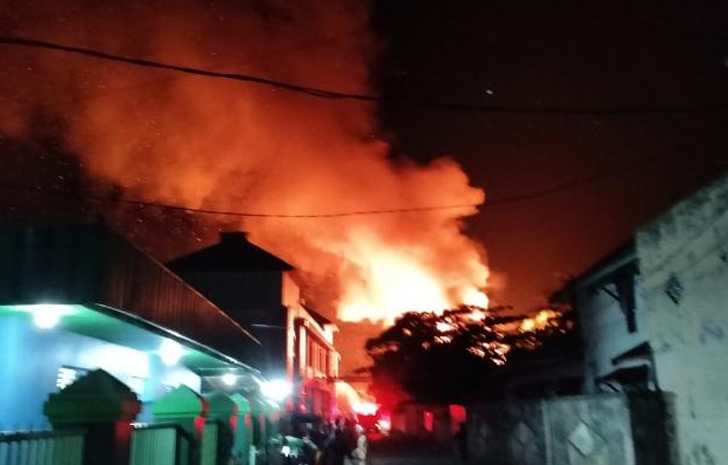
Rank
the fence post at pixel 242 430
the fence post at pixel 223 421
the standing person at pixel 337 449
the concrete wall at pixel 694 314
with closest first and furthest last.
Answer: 1. the concrete wall at pixel 694 314
2. the fence post at pixel 223 421
3. the fence post at pixel 242 430
4. the standing person at pixel 337 449

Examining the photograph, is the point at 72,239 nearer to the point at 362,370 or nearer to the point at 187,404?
the point at 187,404

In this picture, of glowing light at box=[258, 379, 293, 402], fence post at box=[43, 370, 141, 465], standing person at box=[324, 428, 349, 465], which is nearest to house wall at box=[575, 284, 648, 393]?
standing person at box=[324, 428, 349, 465]

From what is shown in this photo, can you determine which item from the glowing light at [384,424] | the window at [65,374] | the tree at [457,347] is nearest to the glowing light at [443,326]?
the tree at [457,347]

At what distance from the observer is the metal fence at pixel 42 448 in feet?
16.2

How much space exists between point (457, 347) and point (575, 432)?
1722 centimetres

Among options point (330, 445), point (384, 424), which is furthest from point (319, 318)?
point (330, 445)

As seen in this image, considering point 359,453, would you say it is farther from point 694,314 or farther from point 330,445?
point 694,314

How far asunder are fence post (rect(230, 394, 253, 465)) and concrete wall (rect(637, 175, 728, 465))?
6.99 m

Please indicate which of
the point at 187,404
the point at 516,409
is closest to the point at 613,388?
the point at 516,409

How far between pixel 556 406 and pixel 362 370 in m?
26.7

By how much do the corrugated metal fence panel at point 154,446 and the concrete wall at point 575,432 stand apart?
23.6ft

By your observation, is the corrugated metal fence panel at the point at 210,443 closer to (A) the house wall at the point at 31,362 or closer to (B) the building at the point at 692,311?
(A) the house wall at the point at 31,362

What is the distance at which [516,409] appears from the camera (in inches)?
720

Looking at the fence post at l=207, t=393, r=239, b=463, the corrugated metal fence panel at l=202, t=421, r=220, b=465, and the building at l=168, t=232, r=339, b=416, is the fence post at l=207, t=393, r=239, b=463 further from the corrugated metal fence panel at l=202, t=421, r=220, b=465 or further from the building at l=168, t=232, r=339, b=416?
the building at l=168, t=232, r=339, b=416
